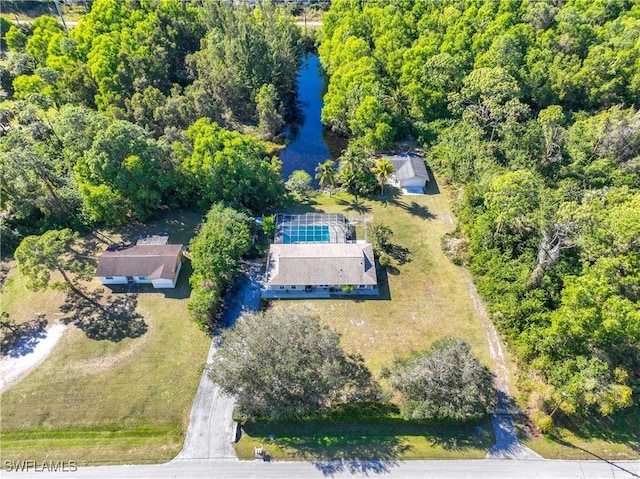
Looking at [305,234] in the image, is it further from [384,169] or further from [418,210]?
[418,210]

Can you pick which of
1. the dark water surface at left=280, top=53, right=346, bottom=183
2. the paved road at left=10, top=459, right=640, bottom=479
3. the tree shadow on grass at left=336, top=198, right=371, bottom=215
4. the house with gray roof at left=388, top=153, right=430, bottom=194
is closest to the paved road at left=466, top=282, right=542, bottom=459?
the paved road at left=10, top=459, right=640, bottom=479

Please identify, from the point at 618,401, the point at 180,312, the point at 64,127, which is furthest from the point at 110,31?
the point at 618,401

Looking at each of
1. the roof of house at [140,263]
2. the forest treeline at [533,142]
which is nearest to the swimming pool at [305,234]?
the roof of house at [140,263]

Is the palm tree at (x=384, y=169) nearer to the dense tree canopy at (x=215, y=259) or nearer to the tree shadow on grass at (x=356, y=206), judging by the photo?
the tree shadow on grass at (x=356, y=206)

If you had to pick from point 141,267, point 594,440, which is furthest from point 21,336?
point 594,440

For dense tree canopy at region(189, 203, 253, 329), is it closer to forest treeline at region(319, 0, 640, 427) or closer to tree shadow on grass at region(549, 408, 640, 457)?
forest treeline at region(319, 0, 640, 427)

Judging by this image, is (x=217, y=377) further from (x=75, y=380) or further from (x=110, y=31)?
(x=110, y=31)
